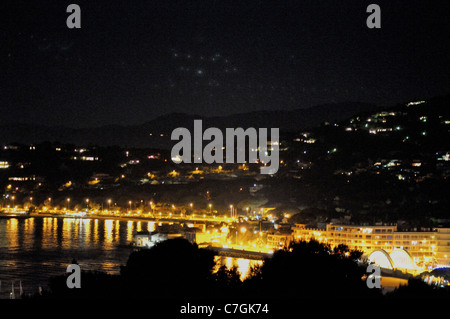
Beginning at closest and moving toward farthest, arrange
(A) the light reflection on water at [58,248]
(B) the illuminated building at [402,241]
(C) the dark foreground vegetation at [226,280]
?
(C) the dark foreground vegetation at [226,280]
(A) the light reflection on water at [58,248]
(B) the illuminated building at [402,241]

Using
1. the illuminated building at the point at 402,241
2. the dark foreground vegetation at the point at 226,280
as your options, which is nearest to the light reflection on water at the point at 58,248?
the illuminated building at the point at 402,241

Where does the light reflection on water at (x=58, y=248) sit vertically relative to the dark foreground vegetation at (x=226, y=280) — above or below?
below

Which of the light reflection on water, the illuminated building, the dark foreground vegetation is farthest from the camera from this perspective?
the illuminated building

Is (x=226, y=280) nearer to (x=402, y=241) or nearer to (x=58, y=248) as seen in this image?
(x=402, y=241)

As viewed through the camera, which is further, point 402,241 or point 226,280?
point 402,241

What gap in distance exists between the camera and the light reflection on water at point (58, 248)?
14.8 m

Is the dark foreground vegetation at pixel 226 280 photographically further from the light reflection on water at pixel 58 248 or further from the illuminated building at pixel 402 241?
the illuminated building at pixel 402 241

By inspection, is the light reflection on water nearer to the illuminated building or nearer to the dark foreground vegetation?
the illuminated building

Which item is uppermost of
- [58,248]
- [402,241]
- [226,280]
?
[226,280]

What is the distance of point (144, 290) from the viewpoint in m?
7.07

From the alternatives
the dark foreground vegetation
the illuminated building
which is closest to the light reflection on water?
the illuminated building

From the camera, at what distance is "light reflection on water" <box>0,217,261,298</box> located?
14.8m

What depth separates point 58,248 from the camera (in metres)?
20.4

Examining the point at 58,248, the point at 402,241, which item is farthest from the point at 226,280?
the point at 58,248
